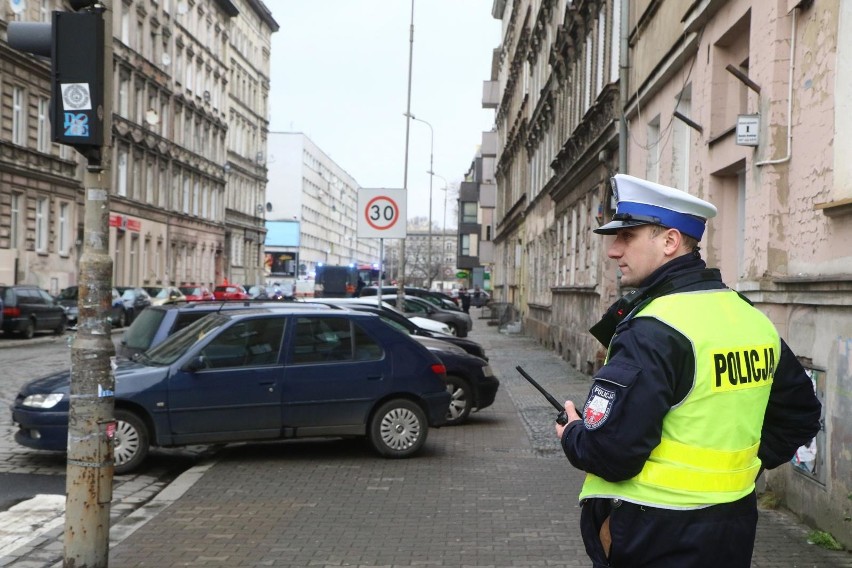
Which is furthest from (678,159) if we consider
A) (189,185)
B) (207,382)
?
(189,185)

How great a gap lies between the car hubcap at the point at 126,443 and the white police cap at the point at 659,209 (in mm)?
7442

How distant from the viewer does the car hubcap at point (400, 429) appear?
415 inches

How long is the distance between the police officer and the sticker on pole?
50.2ft

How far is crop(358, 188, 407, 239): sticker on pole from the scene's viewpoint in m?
18.4

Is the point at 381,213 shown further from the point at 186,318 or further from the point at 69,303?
the point at 69,303

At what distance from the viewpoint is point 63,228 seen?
43031 millimetres

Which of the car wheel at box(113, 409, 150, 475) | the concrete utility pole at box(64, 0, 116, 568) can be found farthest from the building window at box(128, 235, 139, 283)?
the concrete utility pole at box(64, 0, 116, 568)

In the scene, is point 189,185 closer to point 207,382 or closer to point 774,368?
point 207,382

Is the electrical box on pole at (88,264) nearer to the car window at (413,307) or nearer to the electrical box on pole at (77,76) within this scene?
the electrical box on pole at (77,76)

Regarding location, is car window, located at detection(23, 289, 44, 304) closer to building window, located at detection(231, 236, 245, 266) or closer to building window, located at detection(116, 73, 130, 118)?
building window, located at detection(116, 73, 130, 118)

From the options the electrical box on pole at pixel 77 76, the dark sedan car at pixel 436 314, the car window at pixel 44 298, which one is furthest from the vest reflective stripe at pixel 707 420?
the car window at pixel 44 298

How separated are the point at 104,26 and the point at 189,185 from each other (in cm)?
6076

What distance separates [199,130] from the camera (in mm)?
67312

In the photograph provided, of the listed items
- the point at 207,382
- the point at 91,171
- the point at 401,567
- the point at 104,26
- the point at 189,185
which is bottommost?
the point at 401,567
